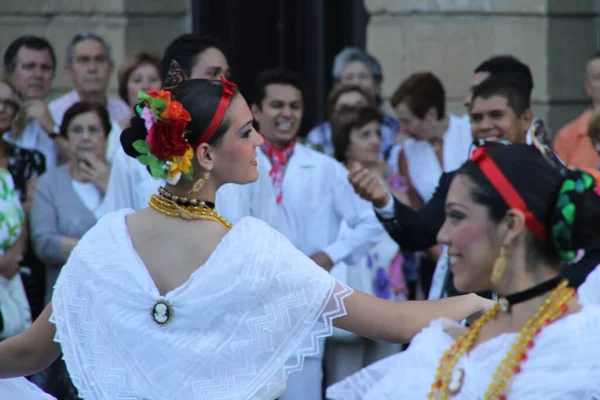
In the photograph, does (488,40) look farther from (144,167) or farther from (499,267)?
(499,267)

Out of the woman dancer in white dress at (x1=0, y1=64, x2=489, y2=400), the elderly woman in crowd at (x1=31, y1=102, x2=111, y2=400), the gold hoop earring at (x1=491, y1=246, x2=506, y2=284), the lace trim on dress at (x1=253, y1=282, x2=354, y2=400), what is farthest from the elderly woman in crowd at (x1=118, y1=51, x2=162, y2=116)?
the gold hoop earring at (x1=491, y1=246, x2=506, y2=284)

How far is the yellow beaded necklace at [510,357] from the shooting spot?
296 centimetres

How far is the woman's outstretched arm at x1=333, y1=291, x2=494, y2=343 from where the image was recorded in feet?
12.2

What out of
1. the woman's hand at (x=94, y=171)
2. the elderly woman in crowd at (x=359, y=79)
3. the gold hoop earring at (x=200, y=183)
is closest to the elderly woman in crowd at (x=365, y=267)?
the elderly woman in crowd at (x=359, y=79)

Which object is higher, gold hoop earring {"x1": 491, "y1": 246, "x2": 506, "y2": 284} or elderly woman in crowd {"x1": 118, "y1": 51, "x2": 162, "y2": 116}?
elderly woman in crowd {"x1": 118, "y1": 51, "x2": 162, "y2": 116}

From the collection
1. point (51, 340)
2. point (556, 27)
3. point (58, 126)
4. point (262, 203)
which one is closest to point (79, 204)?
point (58, 126)

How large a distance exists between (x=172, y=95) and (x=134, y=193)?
153 cm

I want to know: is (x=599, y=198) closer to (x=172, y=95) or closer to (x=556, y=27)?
(x=172, y=95)

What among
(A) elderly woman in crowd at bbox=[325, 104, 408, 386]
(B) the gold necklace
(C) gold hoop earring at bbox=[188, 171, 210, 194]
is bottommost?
(A) elderly woman in crowd at bbox=[325, 104, 408, 386]

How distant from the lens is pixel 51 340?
13.0 ft

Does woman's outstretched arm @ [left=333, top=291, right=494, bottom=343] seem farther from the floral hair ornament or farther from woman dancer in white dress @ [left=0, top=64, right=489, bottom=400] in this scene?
the floral hair ornament

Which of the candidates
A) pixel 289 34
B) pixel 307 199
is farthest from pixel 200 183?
pixel 289 34

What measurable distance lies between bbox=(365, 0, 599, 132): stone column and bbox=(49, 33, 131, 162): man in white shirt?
220 centimetres

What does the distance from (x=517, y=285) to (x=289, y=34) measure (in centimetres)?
717
